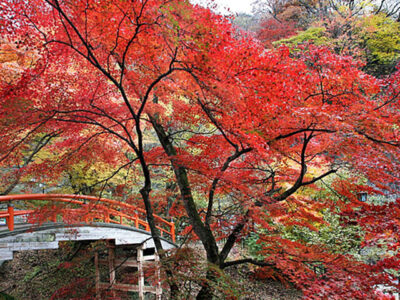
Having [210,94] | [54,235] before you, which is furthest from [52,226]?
[210,94]

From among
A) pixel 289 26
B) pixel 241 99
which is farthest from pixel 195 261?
pixel 289 26

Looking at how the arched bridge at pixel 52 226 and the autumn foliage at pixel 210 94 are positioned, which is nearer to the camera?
the autumn foliage at pixel 210 94

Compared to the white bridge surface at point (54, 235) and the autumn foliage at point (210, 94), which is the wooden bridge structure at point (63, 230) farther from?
the autumn foliage at point (210, 94)

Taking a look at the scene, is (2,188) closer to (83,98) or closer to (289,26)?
(83,98)

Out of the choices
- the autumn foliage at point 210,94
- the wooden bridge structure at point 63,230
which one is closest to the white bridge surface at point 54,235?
the wooden bridge structure at point 63,230

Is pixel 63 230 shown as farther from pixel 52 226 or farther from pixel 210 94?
pixel 210 94

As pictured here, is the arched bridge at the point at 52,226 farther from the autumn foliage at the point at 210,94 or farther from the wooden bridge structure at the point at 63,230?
the autumn foliage at the point at 210,94

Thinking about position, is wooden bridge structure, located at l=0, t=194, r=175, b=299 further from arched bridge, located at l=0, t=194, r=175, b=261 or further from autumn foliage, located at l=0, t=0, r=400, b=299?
autumn foliage, located at l=0, t=0, r=400, b=299

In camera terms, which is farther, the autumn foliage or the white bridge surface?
the white bridge surface

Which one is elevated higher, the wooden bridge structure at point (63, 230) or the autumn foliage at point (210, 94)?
the autumn foliage at point (210, 94)

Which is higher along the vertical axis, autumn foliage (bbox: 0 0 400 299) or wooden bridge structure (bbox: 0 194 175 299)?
autumn foliage (bbox: 0 0 400 299)

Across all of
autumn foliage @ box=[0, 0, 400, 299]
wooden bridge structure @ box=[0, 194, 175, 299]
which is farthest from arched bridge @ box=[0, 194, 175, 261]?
autumn foliage @ box=[0, 0, 400, 299]

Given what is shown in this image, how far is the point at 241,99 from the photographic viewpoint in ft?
13.9

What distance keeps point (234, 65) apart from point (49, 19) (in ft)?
10.9
